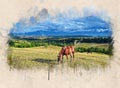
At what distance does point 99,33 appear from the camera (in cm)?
172

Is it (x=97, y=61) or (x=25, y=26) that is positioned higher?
(x=25, y=26)

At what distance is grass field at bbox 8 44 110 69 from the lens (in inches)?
67.6

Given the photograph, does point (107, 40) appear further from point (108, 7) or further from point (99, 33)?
point (108, 7)

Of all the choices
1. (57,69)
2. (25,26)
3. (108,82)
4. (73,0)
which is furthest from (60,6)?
(108,82)

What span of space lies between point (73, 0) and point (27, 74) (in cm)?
44

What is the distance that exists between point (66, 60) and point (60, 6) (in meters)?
0.28

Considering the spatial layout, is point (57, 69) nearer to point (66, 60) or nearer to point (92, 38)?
point (66, 60)

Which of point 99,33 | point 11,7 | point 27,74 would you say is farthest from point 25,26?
point 99,33

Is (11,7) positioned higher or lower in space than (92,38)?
higher

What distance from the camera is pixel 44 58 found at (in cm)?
175

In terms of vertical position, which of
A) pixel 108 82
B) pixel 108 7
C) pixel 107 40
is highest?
pixel 108 7

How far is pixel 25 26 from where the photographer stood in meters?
1.78

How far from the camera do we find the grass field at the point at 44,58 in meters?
1.72

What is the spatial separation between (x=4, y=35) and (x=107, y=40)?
0.53 metres
